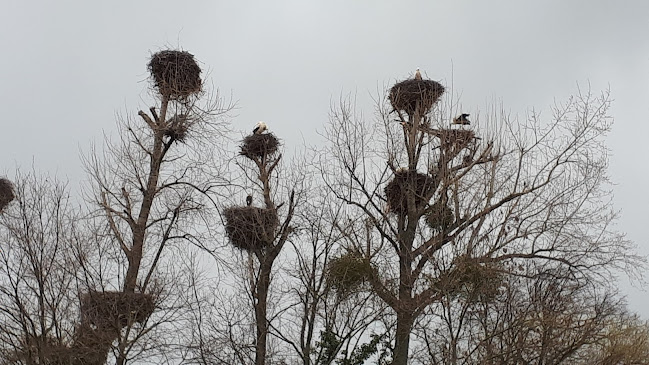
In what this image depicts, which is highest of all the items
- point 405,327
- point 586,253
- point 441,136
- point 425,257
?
point 441,136

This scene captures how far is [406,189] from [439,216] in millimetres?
1459

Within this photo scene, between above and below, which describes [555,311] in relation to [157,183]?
below

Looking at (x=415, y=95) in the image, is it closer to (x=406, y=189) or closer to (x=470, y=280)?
(x=406, y=189)

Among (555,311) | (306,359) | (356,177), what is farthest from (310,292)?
(555,311)

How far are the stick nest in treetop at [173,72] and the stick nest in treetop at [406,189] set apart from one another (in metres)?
4.20

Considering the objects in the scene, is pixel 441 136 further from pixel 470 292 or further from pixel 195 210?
pixel 195 210

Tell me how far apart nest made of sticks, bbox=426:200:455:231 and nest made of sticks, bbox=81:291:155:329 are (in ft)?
15.0

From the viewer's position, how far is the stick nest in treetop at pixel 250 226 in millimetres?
13180

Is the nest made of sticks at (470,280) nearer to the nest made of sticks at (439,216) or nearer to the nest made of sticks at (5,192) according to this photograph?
the nest made of sticks at (439,216)

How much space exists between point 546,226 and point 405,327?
305cm

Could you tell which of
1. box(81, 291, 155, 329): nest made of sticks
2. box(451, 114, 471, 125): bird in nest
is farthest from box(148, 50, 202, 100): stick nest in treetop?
box(451, 114, 471, 125): bird in nest

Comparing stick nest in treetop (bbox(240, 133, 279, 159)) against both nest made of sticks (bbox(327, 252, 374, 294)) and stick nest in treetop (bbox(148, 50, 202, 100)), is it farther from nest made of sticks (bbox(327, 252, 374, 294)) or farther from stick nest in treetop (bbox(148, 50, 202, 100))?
nest made of sticks (bbox(327, 252, 374, 294))

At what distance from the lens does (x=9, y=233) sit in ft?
35.1

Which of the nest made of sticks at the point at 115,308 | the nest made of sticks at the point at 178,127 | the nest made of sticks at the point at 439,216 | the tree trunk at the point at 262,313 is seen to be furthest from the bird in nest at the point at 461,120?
the nest made of sticks at the point at 115,308
